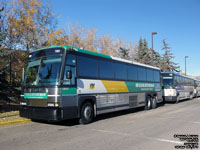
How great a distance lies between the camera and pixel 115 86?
11.6 metres

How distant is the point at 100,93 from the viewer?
1032 cm

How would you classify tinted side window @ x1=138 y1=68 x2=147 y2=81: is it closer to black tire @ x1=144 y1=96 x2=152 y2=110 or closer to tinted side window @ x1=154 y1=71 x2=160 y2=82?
black tire @ x1=144 y1=96 x2=152 y2=110

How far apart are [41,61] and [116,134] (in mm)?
4453

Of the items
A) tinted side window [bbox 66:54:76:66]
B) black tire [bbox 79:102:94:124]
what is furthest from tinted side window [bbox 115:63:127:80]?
tinted side window [bbox 66:54:76:66]

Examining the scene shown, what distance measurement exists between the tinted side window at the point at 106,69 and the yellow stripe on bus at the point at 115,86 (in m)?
0.34

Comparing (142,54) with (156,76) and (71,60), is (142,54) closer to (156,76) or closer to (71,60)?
(156,76)

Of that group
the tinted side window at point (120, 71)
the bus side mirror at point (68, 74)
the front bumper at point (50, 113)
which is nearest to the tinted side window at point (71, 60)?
the bus side mirror at point (68, 74)

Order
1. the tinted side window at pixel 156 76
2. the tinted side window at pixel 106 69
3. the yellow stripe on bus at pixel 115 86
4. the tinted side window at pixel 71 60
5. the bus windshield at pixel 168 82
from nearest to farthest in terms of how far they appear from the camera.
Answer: the tinted side window at pixel 71 60 < the tinted side window at pixel 106 69 < the yellow stripe on bus at pixel 115 86 < the tinted side window at pixel 156 76 < the bus windshield at pixel 168 82

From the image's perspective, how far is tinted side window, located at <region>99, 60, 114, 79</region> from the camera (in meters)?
10.6

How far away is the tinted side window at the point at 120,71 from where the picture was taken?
39.3 ft

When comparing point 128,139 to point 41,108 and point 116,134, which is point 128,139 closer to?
point 116,134

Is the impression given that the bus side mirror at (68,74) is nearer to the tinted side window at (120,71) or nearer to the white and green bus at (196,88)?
the tinted side window at (120,71)

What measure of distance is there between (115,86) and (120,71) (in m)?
1.17

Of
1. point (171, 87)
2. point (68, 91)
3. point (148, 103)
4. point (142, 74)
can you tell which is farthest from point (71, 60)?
point (171, 87)
